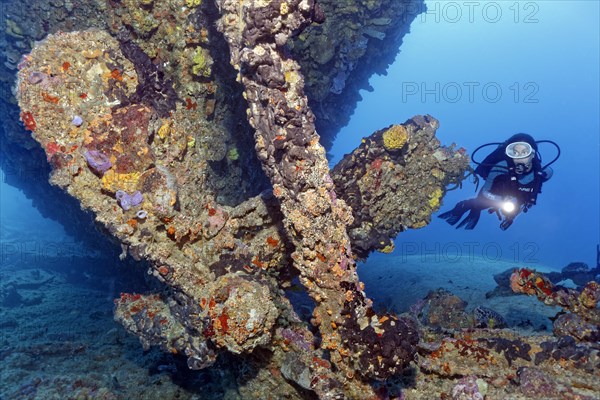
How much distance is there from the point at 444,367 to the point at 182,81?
17.6ft

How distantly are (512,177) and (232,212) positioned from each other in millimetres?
5177

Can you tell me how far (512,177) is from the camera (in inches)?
263

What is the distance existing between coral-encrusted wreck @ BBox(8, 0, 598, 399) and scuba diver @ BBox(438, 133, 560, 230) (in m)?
3.51

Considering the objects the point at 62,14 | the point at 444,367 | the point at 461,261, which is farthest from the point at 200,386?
the point at 461,261

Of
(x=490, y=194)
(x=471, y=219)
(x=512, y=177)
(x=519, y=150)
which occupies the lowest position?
(x=471, y=219)

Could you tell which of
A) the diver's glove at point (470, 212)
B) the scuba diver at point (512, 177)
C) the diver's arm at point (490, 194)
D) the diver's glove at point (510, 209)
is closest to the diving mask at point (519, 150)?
the scuba diver at point (512, 177)

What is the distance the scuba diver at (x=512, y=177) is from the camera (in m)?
6.45

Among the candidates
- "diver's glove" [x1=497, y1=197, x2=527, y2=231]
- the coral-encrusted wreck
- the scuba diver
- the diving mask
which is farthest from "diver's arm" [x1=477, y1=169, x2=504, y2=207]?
the coral-encrusted wreck

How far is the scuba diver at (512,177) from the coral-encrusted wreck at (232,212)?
A: 351 cm

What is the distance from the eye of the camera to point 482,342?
403cm

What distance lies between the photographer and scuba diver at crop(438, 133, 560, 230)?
645cm

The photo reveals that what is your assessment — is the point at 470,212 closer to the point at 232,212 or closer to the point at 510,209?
the point at 510,209

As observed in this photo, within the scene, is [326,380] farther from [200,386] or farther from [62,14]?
[62,14]

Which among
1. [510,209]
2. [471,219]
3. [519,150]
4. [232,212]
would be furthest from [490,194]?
[232,212]
